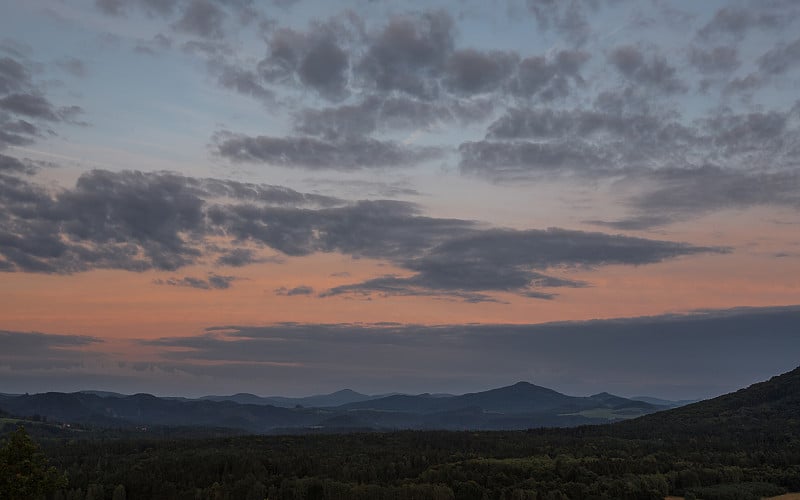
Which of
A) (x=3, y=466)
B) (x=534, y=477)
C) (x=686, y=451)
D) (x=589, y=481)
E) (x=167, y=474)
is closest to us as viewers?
(x=3, y=466)

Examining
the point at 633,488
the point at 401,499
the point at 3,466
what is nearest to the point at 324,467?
the point at 401,499

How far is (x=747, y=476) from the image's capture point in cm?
14288

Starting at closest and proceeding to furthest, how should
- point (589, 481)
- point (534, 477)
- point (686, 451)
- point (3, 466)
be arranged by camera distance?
point (3, 466)
point (589, 481)
point (534, 477)
point (686, 451)

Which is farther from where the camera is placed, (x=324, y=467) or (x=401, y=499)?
(x=324, y=467)

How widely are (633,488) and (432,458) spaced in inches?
3044

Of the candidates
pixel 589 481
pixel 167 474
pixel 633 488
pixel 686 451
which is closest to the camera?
pixel 633 488

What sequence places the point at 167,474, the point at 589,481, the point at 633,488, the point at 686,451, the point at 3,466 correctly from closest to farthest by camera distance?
the point at 3,466, the point at 633,488, the point at 589,481, the point at 167,474, the point at 686,451

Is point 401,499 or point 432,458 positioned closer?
point 401,499

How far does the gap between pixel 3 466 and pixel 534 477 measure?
11487cm

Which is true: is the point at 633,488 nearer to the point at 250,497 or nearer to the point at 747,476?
the point at 747,476

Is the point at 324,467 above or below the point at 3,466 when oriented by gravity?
below

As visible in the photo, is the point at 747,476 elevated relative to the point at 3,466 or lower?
lower

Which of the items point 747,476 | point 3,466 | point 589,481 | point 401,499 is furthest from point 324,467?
point 3,466

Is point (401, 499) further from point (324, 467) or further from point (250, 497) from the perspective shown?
point (324, 467)
